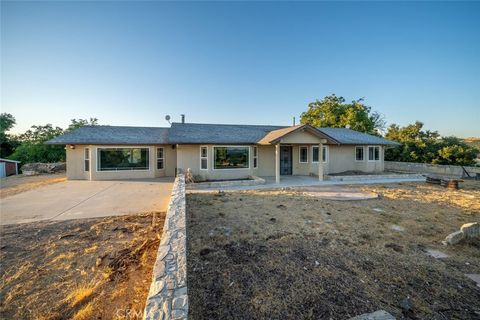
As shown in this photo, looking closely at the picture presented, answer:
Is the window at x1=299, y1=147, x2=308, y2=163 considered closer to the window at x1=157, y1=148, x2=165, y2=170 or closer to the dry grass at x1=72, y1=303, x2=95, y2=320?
the window at x1=157, y1=148, x2=165, y2=170

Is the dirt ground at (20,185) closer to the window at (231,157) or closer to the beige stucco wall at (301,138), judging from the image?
the window at (231,157)

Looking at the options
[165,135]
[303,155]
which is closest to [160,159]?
[165,135]

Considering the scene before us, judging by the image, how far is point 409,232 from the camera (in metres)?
5.41

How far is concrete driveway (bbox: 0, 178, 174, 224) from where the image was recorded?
636cm

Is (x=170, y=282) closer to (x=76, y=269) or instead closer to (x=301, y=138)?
(x=76, y=269)

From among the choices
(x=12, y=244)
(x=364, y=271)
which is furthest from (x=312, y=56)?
(x=12, y=244)

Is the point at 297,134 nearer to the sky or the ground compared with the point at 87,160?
nearer to the sky

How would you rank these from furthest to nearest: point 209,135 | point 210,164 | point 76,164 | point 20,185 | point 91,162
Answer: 1. point 209,135
2. point 76,164
3. point 91,162
4. point 210,164
5. point 20,185

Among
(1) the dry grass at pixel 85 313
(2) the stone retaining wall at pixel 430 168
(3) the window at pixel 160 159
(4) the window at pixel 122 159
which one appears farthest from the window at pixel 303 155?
(1) the dry grass at pixel 85 313

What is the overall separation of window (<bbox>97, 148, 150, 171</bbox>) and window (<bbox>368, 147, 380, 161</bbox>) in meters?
18.5

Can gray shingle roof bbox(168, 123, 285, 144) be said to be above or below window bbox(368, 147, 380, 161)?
above

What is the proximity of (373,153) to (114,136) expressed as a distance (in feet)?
70.0

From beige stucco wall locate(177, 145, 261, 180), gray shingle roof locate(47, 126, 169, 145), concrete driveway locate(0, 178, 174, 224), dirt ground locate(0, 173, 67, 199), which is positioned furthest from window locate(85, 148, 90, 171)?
beige stucco wall locate(177, 145, 261, 180)

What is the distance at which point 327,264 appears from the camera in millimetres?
3842
